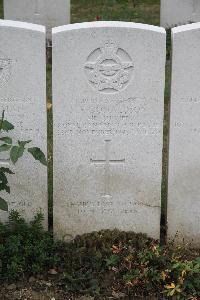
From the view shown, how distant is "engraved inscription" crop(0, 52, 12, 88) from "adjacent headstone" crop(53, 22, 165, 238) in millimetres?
323

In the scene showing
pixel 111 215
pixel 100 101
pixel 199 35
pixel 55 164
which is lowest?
pixel 111 215

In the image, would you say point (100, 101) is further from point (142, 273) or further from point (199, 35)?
point (142, 273)

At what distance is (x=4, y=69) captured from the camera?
4.84m

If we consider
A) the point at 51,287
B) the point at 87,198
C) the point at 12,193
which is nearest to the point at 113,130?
the point at 87,198

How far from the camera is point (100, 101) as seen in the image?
16.2ft

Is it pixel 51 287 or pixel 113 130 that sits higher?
pixel 113 130

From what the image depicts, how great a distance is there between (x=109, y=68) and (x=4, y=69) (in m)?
0.74

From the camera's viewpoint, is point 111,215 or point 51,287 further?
point 111,215

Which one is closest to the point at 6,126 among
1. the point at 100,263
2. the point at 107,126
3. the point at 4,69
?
the point at 4,69

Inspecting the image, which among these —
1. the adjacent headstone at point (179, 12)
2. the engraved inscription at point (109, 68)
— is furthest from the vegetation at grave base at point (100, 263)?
the adjacent headstone at point (179, 12)

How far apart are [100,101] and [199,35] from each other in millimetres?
834

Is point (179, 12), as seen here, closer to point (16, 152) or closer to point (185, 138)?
point (185, 138)

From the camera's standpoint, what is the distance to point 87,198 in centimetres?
519

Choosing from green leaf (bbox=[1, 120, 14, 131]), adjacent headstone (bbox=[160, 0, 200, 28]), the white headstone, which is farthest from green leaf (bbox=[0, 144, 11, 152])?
adjacent headstone (bbox=[160, 0, 200, 28])
